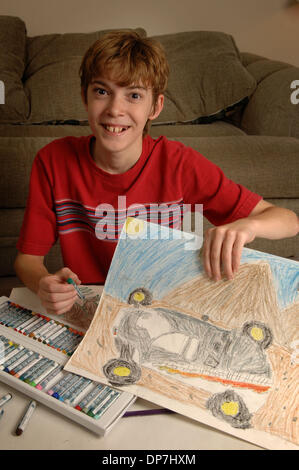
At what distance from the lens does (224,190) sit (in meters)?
0.90

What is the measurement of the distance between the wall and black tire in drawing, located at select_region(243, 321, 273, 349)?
241cm

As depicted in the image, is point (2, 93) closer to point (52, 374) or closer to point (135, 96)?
point (135, 96)

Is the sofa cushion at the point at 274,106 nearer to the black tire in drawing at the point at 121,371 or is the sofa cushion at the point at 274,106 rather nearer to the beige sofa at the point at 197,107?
the beige sofa at the point at 197,107

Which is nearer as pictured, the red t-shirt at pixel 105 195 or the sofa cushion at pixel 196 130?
the red t-shirt at pixel 105 195

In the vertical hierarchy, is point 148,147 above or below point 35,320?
above

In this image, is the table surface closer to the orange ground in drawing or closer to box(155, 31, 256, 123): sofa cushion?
the orange ground in drawing

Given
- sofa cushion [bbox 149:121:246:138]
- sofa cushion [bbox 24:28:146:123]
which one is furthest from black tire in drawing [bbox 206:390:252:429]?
sofa cushion [bbox 24:28:146:123]

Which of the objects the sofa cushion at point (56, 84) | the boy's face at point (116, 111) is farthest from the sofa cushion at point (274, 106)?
the boy's face at point (116, 111)

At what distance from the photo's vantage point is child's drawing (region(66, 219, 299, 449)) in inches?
18.4

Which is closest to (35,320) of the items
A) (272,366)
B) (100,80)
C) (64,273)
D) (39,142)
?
(64,273)

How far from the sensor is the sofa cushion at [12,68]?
189 cm

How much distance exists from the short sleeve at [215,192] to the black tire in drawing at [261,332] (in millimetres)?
391

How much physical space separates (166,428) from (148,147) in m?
0.64

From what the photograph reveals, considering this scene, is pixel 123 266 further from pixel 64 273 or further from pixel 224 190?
pixel 224 190
